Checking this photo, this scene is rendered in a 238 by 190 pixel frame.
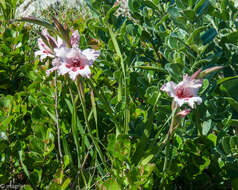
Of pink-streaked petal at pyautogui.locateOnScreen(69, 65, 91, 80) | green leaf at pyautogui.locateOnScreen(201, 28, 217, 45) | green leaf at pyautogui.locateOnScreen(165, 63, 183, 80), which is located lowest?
green leaf at pyautogui.locateOnScreen(165, 63, 183, 80)

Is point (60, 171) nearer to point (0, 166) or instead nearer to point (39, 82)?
point (0, 166)

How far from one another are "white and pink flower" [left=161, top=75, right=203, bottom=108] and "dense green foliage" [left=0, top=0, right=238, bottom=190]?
10 centimetres

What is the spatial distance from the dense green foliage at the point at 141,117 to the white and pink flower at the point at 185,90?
0.33ft

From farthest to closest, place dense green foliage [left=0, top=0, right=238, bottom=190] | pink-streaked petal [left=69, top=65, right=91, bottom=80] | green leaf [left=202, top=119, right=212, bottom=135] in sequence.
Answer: green leaf [left=202, top=119, right=212, bottom=135] → dense green foliage [left=0, top=0, right=238, bottom=190] → pink-streaked petal [left=69, top=65, right=91, bottom=80]

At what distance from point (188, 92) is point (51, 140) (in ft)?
1.74

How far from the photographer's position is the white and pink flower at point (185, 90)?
88cm

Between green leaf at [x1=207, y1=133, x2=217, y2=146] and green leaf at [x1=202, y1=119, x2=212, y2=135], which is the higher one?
green leaf at [x1=202, y1=119, x2=212, y2=135]

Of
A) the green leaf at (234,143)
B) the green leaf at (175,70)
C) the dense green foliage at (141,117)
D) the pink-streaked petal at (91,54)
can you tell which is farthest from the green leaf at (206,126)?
the pink-streaked petal at (91,54)

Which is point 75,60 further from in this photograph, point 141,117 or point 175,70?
point 141,117

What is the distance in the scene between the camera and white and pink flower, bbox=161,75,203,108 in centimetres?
88

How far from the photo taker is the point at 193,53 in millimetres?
1050

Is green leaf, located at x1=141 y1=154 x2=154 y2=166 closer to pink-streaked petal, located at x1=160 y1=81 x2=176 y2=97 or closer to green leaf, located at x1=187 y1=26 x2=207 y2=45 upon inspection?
pink-streaked petal, located at x1=160 y1=81 x2=176 y2=97

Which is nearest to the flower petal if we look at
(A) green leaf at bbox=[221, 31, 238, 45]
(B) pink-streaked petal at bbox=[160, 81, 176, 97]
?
(B) pink-streaked petal at bbox=[160, 81, 176, 97]

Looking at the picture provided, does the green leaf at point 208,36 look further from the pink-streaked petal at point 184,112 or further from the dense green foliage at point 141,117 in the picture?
the pink-streaked petal at point 184,112
